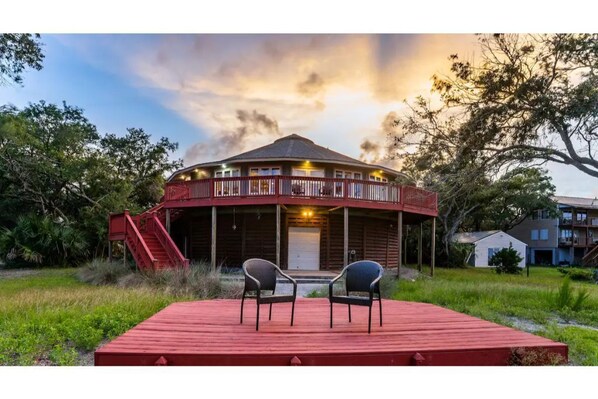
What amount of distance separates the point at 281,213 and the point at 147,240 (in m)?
4.68

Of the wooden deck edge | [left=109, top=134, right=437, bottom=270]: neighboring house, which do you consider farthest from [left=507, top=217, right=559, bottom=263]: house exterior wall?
the wooden deck edge

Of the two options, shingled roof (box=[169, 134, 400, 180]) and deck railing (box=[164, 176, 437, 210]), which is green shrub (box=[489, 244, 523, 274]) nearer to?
shingled roof (box=[169, 134, 400, 180])

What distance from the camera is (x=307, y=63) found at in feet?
34.6

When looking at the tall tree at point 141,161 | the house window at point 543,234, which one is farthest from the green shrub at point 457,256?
the tall tree at point 141,161

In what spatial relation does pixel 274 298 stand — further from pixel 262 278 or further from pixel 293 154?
pixel 293 154

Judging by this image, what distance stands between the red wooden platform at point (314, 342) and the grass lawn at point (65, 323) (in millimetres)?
890

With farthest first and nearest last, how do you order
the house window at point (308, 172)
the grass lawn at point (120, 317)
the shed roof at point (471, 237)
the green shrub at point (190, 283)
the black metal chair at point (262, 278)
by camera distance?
the shed roof at point (471, 237) → the house window at point (308, 172) → the green shrub at point (190, 283) → the grass lawn at point (120, 317) → the black metal chair at point (262, 278)

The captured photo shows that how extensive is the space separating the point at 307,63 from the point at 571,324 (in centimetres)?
854

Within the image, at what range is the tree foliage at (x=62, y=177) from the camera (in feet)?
47.9

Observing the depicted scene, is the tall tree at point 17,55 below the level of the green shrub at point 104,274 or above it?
above

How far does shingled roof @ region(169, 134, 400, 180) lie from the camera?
15125mm

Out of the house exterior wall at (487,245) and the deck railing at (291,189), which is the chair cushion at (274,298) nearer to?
the deck railing at (291,189)

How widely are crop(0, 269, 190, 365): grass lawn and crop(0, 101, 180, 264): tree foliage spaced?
9370 millimetres
